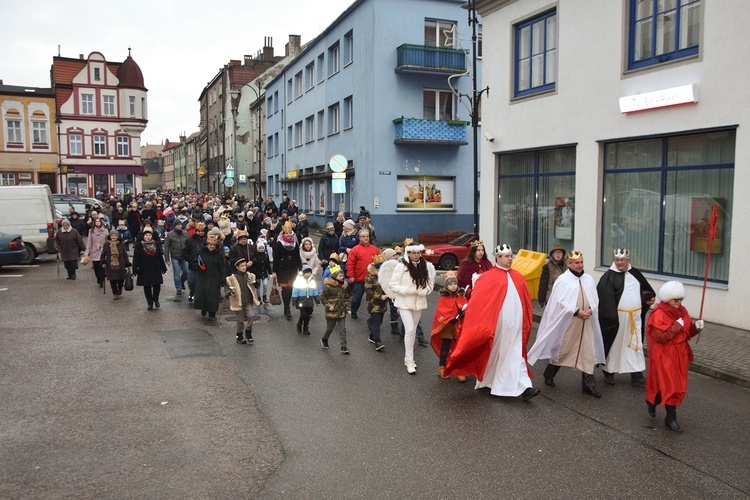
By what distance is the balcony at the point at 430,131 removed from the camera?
2756 centimetres

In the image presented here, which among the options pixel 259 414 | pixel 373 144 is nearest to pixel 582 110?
pixel 259 414

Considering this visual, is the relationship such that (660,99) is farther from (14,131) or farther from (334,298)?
(14,131)

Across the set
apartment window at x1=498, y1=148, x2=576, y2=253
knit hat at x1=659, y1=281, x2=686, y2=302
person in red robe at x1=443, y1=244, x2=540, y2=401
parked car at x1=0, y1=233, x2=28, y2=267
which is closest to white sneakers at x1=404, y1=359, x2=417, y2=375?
person in red robe at x1=443, y1=244, x2=540, y2=401

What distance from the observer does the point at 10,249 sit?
19.2 meters

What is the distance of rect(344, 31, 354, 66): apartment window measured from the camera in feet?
101

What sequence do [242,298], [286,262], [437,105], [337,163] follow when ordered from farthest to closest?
[437,105]
[337,163]
[286,262]
[242,298]

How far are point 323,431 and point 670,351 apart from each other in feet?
11.3

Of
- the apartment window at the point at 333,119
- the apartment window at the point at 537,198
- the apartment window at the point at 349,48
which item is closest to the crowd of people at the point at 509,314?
the apartment window at the point at 537,198

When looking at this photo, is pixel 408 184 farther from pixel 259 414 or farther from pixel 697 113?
pixel 259 414

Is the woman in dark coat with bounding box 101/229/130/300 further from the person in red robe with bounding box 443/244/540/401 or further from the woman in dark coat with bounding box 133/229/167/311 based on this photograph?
the person in red robe with bounding box 443/244/540/401

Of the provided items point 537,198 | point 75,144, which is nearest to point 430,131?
point 537,198

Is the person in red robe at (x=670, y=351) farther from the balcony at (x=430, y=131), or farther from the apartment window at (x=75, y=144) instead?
the apartment window at (x=75, y=144)

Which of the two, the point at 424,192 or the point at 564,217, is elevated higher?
the point at 424,192

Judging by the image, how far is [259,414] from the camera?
6.68 metres
